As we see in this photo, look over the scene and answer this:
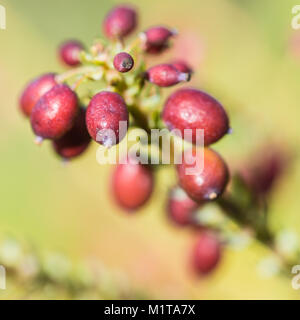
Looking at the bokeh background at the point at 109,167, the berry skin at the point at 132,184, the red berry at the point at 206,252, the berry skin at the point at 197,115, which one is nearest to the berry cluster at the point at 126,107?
the berry skin at the point at 197,115

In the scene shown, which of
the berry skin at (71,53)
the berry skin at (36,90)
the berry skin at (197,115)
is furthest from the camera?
the berry skin at (71,53)

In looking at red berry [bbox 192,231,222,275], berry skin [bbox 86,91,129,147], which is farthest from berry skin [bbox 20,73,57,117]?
red berry [bbox 192,231,222,275]

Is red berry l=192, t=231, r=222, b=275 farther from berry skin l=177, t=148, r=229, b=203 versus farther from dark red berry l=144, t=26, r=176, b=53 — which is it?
dark red berry l=144, t=26, r=176, b=53

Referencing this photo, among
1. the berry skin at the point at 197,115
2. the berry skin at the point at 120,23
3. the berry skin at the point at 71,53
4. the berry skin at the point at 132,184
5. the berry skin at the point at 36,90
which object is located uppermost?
the berry skin at the point at 120,23

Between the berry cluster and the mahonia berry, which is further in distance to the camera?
the mahonia berry

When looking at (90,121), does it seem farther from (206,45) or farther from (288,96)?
(206,45)

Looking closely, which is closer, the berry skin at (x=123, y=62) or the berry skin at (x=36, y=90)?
the berry skin at (x=123, y=62)

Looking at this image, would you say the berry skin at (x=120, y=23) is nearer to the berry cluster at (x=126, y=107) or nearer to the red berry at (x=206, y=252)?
the berry cluster at (x=126, y=107)
